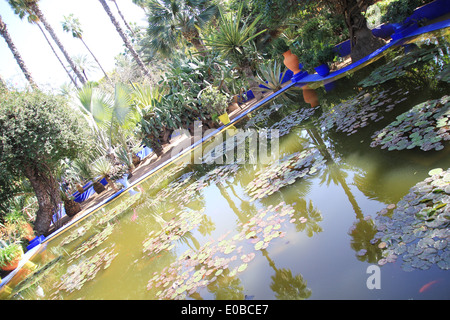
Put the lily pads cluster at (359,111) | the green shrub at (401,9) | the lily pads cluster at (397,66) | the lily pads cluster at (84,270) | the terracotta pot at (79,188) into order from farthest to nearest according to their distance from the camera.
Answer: the terracotta pot at (79,188), the green shrub at (401,9), the lily pads cluster at (397,66), the lily pads cluster at (84,270), the lily pads cluster at (359,111)

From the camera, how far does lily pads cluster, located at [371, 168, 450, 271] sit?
6.19 feet

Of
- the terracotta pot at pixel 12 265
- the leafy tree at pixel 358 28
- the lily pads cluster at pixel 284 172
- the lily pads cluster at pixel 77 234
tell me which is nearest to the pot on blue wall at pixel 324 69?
the leafy tree at pixel 358 28

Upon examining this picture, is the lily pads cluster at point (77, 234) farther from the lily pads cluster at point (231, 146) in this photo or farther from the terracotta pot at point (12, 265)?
the lily pads cluster at point (231, 146)

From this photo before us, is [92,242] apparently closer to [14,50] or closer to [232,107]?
[232,107]

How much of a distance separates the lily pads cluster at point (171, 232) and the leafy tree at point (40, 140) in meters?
6.70

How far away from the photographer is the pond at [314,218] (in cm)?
211

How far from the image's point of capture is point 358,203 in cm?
281

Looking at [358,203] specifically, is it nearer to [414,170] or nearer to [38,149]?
[414,170]

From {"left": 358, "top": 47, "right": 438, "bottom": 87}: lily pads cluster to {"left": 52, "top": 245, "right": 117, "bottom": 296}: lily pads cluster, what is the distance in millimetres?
5734

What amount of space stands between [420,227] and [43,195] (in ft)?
37.0

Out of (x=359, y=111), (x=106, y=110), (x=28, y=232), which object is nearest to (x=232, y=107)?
(x=106, y=110)

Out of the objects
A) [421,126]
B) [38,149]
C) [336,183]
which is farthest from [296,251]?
[38,149]

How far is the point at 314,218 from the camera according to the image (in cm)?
297

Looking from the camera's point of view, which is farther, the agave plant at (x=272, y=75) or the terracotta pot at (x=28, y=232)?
the agave plant at (x=272, y=75)
